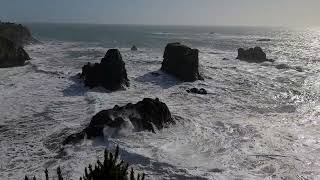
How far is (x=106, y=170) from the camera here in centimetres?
1041

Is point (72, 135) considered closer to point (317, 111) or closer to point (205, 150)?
point (205, 150)

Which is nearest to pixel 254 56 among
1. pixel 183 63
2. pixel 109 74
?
pixel 183 63

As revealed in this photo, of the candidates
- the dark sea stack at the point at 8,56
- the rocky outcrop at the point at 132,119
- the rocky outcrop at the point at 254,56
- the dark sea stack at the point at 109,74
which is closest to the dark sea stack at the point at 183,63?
the dark sea stack at the point at 109,74

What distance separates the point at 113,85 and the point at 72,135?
1752 centimetres

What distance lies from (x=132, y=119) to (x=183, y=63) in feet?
82.1

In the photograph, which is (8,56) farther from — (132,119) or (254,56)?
(254,56)

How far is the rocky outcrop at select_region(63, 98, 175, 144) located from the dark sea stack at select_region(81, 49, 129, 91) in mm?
14013

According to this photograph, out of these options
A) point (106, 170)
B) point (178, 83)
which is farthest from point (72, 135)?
point (178, 83)

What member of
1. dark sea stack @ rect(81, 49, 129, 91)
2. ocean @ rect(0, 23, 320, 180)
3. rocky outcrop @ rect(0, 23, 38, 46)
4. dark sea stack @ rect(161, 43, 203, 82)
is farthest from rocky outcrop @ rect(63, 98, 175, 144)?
rocky outcrop @ rect(0, 23, 38, 46)

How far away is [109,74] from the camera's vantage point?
44.1 m

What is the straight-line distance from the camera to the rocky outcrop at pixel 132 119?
26.2 m

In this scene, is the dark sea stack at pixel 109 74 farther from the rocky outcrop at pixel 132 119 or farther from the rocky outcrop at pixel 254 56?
the rocky outcrop at pixel 254 56

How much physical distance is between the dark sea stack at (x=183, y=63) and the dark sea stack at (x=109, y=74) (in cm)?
841

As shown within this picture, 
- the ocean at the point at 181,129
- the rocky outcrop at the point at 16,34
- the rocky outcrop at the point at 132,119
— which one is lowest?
the ocean at the point at 181,129
